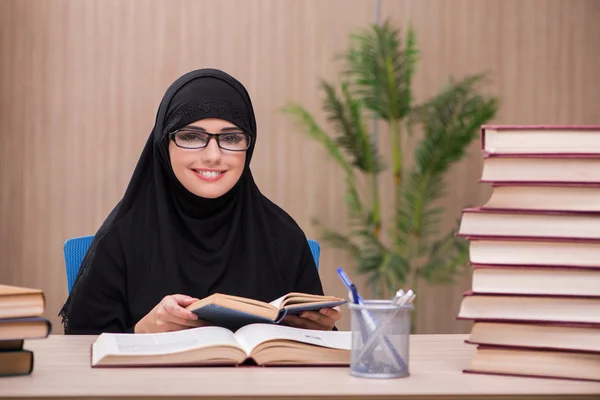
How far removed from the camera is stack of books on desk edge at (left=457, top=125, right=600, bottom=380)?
45.8 inches

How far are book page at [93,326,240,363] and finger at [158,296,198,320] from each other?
2.7 inches

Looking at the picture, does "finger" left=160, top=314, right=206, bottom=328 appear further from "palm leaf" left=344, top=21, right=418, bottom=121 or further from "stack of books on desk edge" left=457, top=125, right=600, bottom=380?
"palm leaf" left=344, top=21, right=418, bottom=121

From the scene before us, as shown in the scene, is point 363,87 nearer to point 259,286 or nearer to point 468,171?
point 468,171

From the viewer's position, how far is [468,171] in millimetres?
5359

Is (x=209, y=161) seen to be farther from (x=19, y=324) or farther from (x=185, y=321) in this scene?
(x=19, y=324)

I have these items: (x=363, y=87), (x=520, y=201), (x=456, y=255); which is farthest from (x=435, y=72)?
(x=520, y=201)

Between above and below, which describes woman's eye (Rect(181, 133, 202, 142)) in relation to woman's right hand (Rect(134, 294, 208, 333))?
above

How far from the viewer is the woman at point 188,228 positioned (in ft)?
6.55

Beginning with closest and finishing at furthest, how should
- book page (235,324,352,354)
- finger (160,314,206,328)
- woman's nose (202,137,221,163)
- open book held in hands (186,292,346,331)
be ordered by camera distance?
1. book page (235,324,352,354)
2. open book held in hands (186,292,346,331)
3. finger (160,314,206,328)
4. woman's nose (202,137,221,163)

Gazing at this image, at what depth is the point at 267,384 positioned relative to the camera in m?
1.11

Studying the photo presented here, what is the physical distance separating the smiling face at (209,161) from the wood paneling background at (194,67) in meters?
3.11

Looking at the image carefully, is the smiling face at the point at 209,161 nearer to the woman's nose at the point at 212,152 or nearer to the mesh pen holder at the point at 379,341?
the woman's nose at the point at 212,152

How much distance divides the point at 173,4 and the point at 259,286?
334 centimetres

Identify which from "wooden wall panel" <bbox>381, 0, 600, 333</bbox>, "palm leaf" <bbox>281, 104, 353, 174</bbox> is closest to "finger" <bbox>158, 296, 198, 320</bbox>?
"palm leaf" <bbox>281, 104, 353, 174</bbox>
